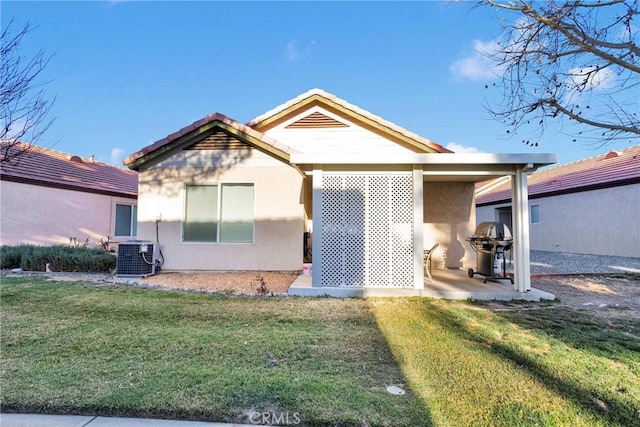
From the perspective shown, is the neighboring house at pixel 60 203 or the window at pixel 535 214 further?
Result: the window at pixel 535 214

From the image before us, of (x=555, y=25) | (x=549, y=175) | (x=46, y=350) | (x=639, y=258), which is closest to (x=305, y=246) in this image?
(x=46, y=350)

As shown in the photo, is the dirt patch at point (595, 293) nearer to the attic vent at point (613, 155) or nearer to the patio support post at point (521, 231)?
the patio support post at point (521, 231)

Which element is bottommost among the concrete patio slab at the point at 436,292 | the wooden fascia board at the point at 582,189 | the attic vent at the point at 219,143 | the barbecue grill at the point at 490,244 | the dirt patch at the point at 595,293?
the dirt patch at the point at 595,293

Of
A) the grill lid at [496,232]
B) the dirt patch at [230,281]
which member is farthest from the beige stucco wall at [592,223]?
the dirt patch at [230,281]

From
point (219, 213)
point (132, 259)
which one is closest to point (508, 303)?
point (219, 213)

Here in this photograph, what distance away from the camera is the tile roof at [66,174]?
1326cm

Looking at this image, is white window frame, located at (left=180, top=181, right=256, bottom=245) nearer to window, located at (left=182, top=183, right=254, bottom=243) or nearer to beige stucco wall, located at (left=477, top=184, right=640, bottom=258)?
window, located at (left=182, top=183, right=254, bottom=243)

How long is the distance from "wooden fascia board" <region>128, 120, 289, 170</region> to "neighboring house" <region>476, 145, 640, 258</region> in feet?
50.4

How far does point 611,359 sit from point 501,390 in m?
1.94

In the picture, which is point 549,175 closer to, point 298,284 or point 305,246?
point 305,246

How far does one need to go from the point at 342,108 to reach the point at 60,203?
508 inches

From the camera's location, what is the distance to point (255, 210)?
9.70 meters

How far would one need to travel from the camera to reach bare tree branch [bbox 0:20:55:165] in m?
5.66

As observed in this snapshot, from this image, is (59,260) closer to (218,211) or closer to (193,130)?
(218,211)
